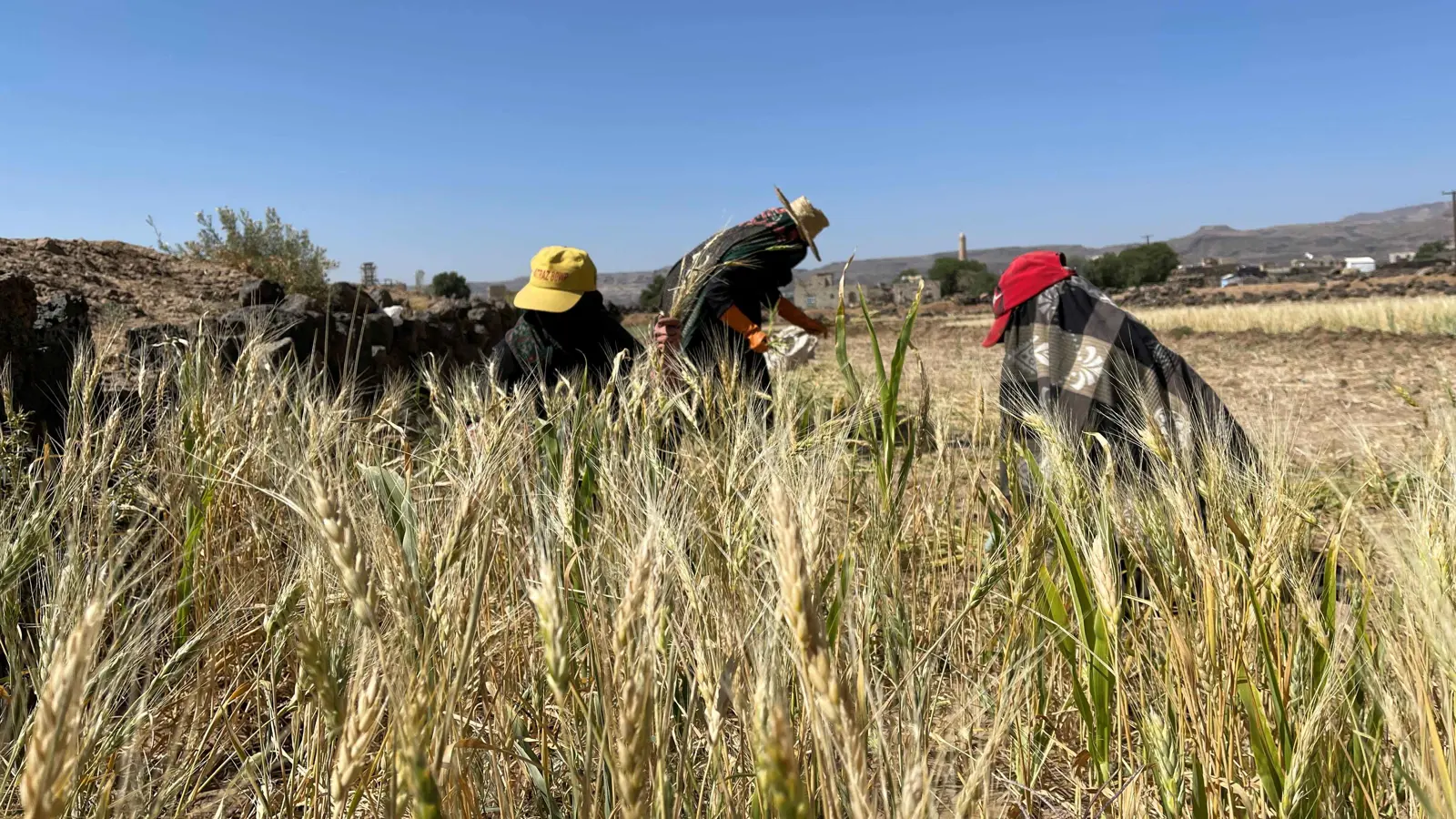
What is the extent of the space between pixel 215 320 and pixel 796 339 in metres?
6.67

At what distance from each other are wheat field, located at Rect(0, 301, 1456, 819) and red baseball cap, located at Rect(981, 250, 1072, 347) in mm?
1510

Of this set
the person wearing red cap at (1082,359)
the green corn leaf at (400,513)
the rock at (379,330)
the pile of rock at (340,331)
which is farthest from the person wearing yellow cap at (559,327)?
the rock at (379,330)

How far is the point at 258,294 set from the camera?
16.6 ft

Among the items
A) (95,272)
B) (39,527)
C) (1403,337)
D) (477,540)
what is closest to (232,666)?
(39,527)

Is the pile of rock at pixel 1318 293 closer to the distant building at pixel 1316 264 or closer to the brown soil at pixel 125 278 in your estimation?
the distant building at pixel 1316 264

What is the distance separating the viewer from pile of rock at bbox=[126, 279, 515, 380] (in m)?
3.32

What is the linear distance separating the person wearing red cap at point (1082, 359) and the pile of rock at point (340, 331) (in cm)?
198

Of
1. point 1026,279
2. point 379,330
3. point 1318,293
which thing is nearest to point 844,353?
point 1026,279

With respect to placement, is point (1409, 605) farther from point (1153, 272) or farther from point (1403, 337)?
point (1153, 272)

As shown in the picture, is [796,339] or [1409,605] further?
[796,339]

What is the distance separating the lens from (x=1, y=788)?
2.71 ft

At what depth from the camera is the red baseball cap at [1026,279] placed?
2961mm

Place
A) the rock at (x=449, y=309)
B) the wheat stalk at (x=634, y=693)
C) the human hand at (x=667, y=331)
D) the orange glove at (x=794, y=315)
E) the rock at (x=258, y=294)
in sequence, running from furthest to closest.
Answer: the rock at (x=449, y=309) → the rock at (x=258, y=294) → the orange glove at (x=794, y=315) → the human hand at (x=667, y=331) → the wheat stalk at (x=634, y=693)

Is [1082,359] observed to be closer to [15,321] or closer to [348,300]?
[15,321]
